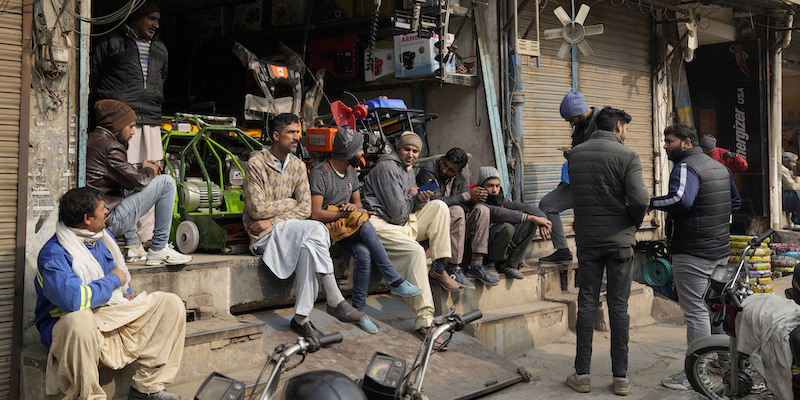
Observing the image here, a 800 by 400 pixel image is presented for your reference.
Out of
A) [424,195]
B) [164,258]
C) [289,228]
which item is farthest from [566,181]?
[164,258]

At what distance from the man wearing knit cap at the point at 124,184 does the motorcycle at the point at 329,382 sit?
8.76ft

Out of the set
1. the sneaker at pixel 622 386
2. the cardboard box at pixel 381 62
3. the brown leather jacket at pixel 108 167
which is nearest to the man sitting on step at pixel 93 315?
the brown leather jacket at pixel 108 167

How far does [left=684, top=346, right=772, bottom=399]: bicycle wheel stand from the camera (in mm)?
4953

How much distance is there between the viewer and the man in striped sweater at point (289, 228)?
5816mm

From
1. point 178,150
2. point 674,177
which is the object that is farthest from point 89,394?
point 674,177

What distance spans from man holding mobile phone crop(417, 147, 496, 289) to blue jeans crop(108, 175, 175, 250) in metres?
2.62

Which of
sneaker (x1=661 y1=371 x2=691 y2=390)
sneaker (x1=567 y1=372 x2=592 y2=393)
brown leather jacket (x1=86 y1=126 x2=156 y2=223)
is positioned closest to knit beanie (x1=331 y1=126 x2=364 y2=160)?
brown leather jacket (x1=86 y1=126 x2=156 y2=223)

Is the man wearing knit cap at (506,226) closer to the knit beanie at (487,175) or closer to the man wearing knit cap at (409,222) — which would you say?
the knit beanie at (487,175)

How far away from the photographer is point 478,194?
7164mm

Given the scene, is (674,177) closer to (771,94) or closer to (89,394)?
(89,394)

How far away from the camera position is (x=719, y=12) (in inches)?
501

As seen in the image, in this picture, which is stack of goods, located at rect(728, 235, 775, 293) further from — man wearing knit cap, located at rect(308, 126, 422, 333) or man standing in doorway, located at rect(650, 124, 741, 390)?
man wearing knit cap, located at rect(308, 126, 422, 333)

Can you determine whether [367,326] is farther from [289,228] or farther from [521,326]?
[521,326]

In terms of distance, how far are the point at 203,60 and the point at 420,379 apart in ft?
28.1
